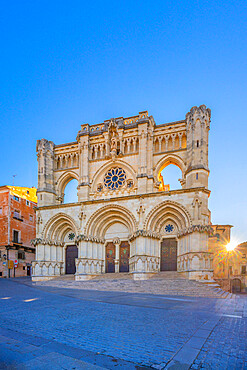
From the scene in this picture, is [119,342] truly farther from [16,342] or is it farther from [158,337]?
[16,342]

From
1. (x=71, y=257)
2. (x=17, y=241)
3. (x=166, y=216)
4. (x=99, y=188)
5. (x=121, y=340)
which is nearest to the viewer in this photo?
(x=121, y=340)

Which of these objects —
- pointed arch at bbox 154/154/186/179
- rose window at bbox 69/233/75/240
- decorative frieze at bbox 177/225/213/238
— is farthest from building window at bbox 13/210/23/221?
decorative frieze at bbox 177/225/213/238

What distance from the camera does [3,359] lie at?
15.1ft

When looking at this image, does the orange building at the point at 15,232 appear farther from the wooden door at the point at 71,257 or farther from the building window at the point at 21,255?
the wooden door at the point at 71,257

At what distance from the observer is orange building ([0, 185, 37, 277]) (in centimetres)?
3406

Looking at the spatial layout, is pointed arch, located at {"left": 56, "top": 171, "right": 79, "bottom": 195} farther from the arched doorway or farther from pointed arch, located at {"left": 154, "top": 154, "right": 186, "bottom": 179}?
the arched doorway

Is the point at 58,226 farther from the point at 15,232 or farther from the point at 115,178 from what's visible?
the point at 15,232

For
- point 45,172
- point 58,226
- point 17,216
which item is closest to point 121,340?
point 58,226

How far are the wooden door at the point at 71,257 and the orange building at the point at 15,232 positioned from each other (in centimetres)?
808

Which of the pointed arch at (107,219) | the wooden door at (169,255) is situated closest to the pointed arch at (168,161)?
the pointed arch at (107,219)

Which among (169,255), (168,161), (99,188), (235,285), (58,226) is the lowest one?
(235,285)

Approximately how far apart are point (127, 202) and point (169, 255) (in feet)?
21.0

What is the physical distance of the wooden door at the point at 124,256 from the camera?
85.5ft

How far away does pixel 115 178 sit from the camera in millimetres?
27859
